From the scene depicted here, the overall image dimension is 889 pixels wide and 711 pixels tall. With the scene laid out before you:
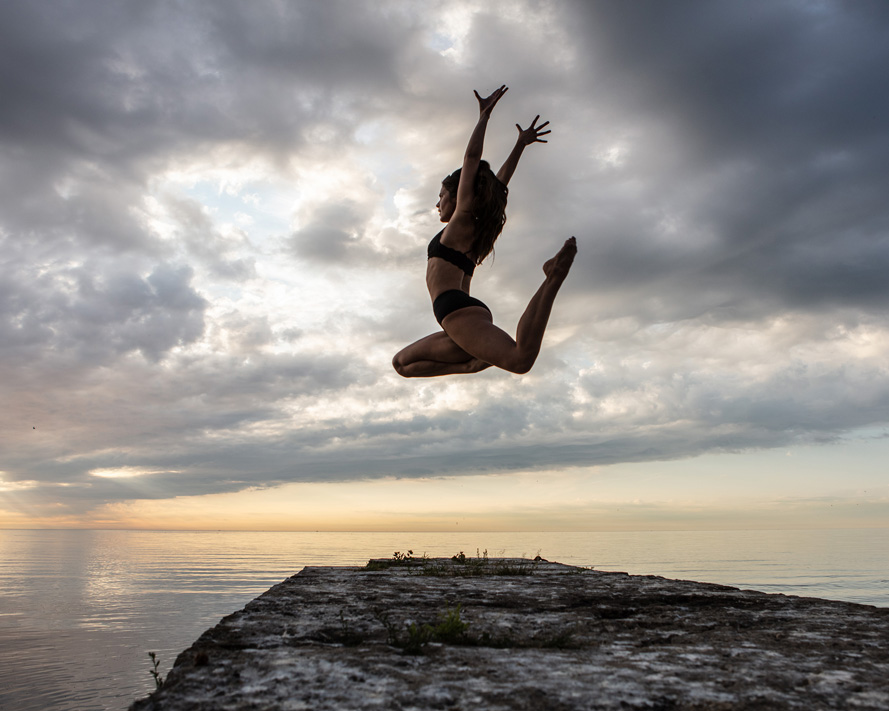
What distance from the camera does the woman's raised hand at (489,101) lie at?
187 inches

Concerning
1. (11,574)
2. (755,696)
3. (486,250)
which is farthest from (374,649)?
(11,574)

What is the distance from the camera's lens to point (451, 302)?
4648 mm

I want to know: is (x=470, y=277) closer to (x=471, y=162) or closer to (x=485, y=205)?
(x=485, y=205)

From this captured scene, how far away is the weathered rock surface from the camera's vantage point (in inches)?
71.9

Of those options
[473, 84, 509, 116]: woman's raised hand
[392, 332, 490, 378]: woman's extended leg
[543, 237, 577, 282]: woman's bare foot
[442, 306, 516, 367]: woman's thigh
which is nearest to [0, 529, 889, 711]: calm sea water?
[392, 332, 490, 378]: woman's extended leg

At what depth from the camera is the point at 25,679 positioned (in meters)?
8.41

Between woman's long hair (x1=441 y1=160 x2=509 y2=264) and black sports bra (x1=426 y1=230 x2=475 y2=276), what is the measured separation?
16cm

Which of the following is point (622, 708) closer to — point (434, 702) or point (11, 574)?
point (434, 702)

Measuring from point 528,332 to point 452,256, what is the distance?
1.18 meters

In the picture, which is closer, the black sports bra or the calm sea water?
the black sports bra

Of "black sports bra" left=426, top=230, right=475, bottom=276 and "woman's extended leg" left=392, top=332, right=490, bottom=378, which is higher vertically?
"black sports bra" left=426, top=230, right=475, bottom=276

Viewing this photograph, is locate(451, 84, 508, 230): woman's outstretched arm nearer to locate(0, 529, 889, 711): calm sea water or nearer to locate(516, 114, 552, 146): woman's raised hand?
locate(516, 114, 552, 146): woman's raised hand

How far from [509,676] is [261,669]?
2.98ft

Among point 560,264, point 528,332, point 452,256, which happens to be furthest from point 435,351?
point 560,264
